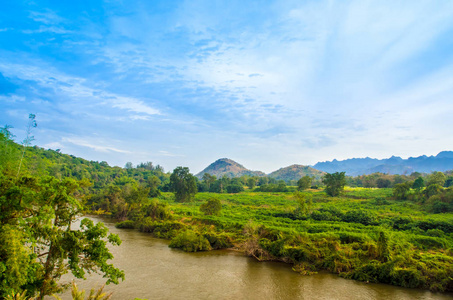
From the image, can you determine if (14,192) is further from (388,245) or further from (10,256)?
(388,245)

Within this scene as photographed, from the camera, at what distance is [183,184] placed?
67375 millimetres

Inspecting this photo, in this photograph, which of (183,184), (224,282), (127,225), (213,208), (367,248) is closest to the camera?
(224,282)

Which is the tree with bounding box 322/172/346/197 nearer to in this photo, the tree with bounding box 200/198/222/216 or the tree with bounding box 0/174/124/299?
the tree with bounding box 200/198/222/216

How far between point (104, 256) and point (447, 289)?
22.9 metres

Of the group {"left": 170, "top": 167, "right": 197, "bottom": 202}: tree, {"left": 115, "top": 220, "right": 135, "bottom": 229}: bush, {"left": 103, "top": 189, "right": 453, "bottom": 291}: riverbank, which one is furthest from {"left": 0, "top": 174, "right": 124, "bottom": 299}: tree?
{"left": 170, "top": 167, "right": 197, "bottom": 202}: tree

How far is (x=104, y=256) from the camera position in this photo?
469 inches

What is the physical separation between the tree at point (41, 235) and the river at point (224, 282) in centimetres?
466

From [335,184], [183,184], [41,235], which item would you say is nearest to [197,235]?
[41,235]

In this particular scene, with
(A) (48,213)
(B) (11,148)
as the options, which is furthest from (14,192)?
(B) (11,148)

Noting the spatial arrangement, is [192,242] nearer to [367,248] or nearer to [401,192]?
[367,248]

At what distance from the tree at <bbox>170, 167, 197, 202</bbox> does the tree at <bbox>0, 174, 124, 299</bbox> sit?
55020 millimetres

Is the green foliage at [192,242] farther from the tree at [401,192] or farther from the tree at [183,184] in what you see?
the tree at [401,192]

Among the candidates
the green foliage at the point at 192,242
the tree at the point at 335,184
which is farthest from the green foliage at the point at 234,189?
the green foliage at the point at 192,242

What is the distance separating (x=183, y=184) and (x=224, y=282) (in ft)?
161
